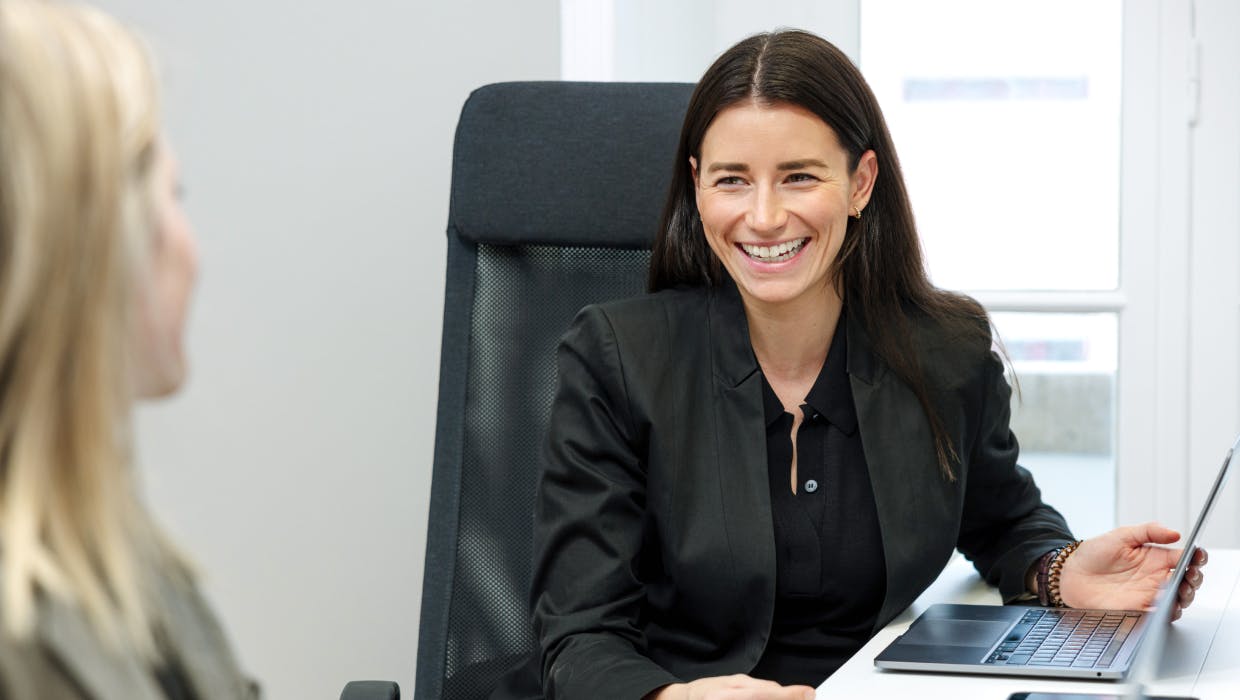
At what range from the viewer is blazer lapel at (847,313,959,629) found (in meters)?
1.51

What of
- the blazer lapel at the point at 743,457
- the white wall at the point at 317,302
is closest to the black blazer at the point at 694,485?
the blazer lapel at the point at 743,457

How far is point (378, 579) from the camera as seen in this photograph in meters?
2.32

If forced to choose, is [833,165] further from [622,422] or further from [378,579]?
[378,579]

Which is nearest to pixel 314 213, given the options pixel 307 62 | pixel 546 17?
pixel 307 62

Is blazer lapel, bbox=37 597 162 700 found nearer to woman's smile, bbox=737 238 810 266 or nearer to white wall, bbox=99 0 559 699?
woman's smile, bbox=737 238 810 266

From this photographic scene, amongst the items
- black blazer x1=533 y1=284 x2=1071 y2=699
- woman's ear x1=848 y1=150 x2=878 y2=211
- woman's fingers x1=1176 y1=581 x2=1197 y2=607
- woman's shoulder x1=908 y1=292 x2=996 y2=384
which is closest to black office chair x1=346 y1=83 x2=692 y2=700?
black blazer x1=533 y1=284 x2=1071 y2=699

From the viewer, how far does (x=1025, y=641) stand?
130 centimetres

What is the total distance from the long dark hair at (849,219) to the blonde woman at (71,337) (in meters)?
0.96

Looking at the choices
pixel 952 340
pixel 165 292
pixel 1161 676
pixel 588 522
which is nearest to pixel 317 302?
pixel 588 522

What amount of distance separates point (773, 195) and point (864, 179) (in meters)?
0.14

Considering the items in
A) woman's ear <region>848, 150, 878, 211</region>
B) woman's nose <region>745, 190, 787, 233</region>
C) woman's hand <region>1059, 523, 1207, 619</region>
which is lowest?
woman's hand <region>1059, 523, 1207, 619</region>

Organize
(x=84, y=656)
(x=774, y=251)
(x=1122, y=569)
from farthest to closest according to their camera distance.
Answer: (x=774, y=251)
(x=1122, y=569)
(x=84, y=656)

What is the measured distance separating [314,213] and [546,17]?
1.54 feet

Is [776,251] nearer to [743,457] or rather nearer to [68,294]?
[743,457]
